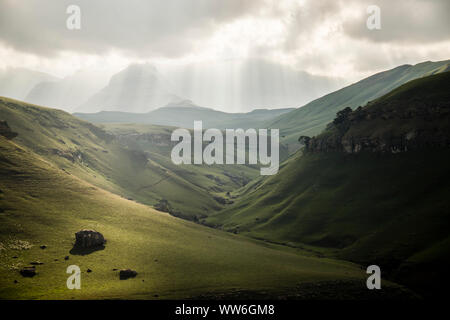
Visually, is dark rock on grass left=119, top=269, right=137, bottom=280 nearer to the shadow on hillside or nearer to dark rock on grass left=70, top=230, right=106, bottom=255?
the shadow on hillside

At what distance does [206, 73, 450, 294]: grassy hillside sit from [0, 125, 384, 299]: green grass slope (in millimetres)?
15752

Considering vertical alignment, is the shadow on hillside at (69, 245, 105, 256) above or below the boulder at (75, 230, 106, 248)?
below

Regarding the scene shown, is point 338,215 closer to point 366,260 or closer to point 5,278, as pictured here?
point 366,260

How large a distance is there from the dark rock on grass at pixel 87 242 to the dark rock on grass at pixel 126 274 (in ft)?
51.2

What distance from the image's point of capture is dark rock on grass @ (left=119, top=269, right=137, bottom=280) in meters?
78.6

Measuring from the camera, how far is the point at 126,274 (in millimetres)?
79438

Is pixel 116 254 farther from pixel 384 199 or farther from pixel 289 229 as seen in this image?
pixel 384 199

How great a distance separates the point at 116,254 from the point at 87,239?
367 inches

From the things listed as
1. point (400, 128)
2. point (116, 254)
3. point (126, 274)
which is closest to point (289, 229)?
point (400, 128)

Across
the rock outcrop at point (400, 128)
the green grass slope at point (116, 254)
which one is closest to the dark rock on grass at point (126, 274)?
the green grass slope at point (116, 254)

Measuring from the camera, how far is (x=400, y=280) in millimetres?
97750

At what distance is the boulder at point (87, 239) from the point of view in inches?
3578

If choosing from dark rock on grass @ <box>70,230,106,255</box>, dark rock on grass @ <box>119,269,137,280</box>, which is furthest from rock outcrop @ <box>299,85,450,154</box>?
dark rock on grass @ <box>70,230,106,255</box>

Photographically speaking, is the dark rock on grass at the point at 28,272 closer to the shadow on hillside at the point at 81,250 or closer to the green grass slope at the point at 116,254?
the green grass slope at the point at 116,254
